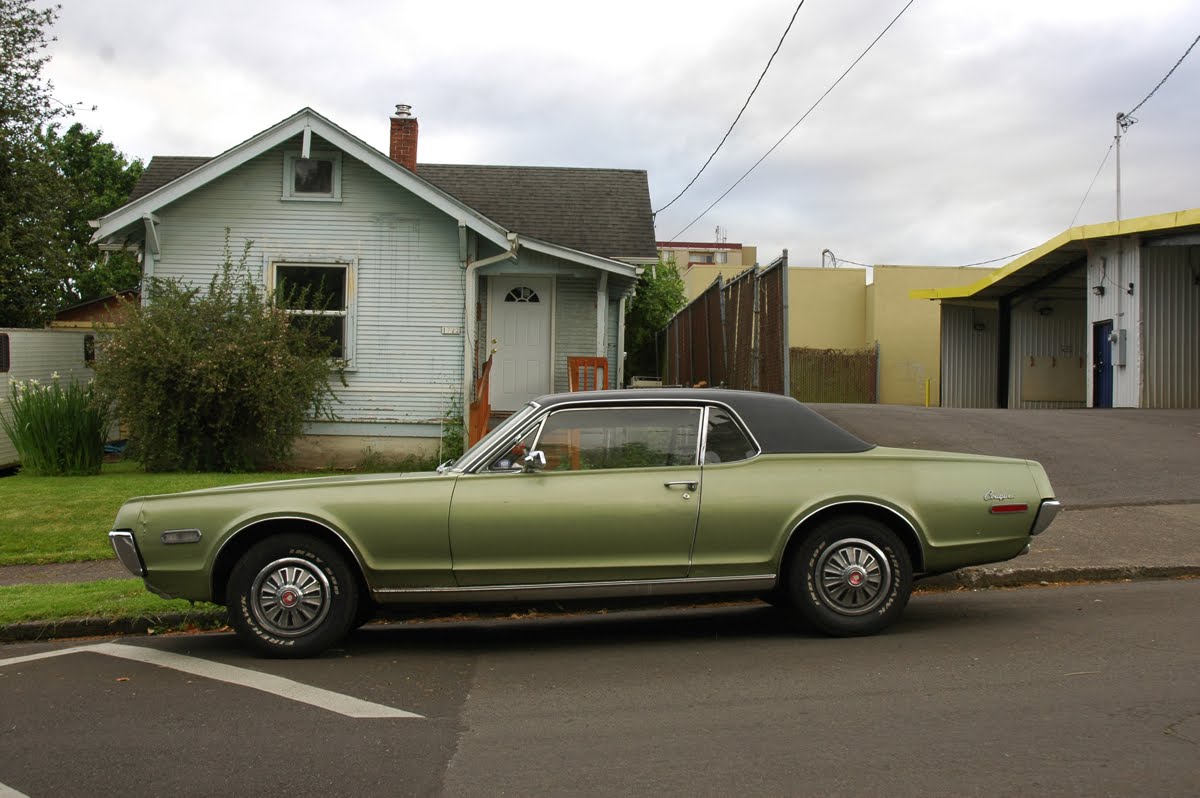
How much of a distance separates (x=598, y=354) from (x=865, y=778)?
1340 centimetres

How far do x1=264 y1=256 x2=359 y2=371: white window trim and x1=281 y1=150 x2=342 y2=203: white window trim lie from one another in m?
0.85

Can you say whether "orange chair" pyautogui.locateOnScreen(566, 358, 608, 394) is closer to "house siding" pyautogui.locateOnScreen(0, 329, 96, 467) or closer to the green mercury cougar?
"house siding" pyautogui.locateOnScreen(0, 329, 96, 467)

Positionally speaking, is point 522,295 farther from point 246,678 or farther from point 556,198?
point 246,678

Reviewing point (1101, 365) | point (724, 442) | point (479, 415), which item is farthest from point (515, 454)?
point (1101, 365)

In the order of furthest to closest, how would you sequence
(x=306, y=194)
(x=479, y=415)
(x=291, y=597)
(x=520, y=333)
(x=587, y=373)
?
(x=520, y=333) < (x=587, y=373) < (x=306, y=194) < (x=479, y=415) < (x=291, y=597)

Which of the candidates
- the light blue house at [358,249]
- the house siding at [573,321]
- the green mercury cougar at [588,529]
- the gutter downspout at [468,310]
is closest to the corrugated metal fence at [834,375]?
the house siding at [573,321]

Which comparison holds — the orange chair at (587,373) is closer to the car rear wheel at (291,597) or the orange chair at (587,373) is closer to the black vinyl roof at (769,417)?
the black vinyl roof at (769,417)

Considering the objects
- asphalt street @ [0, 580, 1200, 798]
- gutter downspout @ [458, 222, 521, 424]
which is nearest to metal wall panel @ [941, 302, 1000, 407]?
gutter downspout @ [458, 222, 521, 424]

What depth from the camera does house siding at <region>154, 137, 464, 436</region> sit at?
50.8 feet

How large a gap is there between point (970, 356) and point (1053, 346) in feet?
9.20

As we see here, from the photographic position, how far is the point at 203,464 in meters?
14.3

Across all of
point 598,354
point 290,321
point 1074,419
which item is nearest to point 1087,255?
point 1074,419

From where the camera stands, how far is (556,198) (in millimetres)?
19812

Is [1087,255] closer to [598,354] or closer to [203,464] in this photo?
[598,354]
